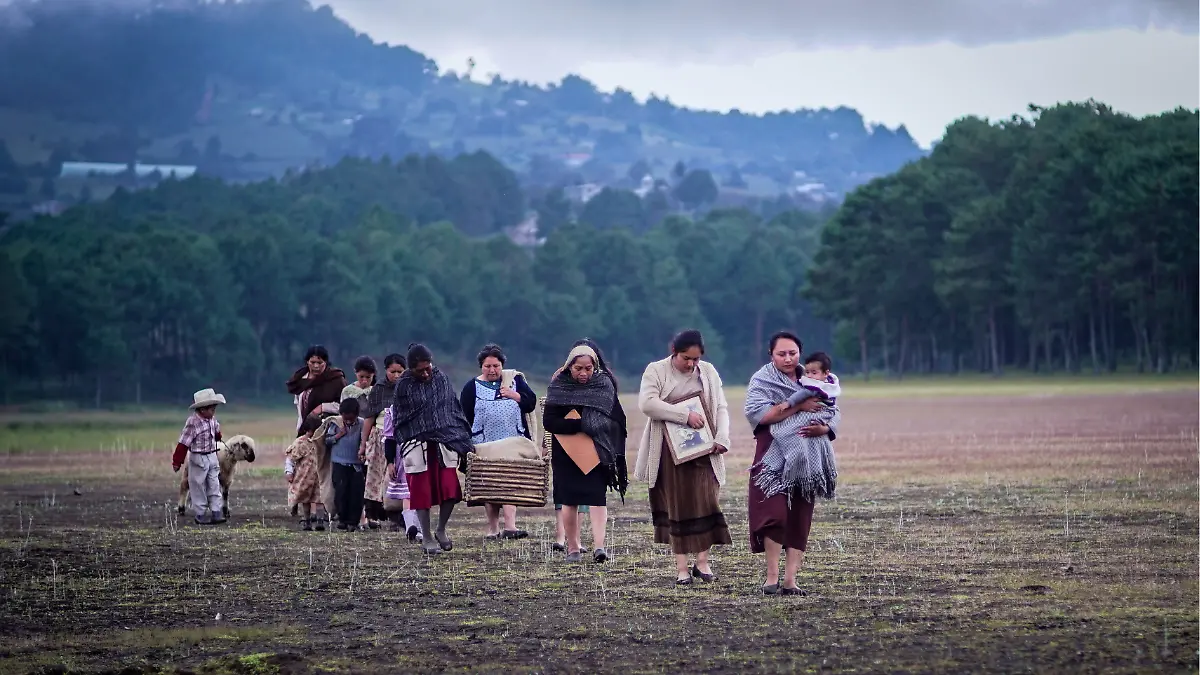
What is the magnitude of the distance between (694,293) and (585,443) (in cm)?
13852

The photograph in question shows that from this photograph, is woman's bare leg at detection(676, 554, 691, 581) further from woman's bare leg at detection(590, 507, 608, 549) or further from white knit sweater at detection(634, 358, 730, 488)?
woman's bare leg at detection(590, 507, 608, 549)

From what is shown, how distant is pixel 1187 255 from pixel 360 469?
66.8 m

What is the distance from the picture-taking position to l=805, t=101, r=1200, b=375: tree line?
81375 mm

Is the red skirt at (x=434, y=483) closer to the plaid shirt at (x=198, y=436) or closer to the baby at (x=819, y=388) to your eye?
the baby at (x=819, y=388)

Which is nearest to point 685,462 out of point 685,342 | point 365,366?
point 685,342

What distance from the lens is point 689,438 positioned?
1398 cm

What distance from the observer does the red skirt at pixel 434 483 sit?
656 inches

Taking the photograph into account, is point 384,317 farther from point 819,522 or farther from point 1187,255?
point 819,522

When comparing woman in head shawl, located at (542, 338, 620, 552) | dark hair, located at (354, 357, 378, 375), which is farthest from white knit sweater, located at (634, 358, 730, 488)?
dark hair, located at (354, 357, 378, 375)

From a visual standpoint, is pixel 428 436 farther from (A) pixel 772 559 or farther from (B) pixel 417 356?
(A) pixel 772 559

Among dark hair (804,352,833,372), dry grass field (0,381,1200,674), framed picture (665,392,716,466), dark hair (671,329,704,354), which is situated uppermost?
dark hair (671,329,704,354)

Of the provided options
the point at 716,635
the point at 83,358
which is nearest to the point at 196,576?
the point at 716,635

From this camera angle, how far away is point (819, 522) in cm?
1875

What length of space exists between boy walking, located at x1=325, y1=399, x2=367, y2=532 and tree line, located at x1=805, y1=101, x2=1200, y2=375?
208 ft
